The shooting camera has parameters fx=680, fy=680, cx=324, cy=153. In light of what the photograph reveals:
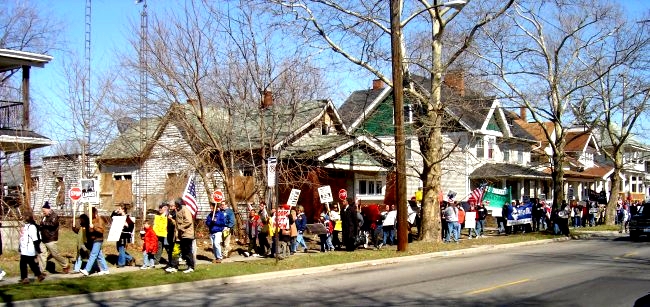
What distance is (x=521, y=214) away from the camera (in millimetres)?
33281


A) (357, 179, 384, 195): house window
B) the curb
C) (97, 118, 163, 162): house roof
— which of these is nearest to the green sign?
(357, 179, 384, 195): house window

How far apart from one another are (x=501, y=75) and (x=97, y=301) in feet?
76.5

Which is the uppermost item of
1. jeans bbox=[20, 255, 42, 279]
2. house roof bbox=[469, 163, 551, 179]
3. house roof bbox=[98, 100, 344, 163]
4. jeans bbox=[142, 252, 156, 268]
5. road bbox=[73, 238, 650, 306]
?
house roof bbox=[98, 100, 344, 163]

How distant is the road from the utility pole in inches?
68.4

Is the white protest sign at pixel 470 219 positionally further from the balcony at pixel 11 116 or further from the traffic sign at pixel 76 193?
the balcony at pixel 11 116

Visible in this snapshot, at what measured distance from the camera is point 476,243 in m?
26.0

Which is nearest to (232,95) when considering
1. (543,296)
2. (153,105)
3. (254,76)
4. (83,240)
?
(254,76)

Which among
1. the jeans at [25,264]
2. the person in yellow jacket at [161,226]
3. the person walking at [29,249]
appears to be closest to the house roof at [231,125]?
the person in yellow jacket at [161,226]

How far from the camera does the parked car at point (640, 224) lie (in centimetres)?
2906

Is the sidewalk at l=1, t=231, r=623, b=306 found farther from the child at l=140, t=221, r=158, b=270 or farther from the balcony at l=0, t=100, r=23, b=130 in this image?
the balcony at l=0, t=100, r=23, b=130

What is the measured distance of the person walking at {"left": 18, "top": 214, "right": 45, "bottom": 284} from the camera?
46.5ft

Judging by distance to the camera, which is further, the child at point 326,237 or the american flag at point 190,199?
the child at point 326,237

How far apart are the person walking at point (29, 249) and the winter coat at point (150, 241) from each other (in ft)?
9.90

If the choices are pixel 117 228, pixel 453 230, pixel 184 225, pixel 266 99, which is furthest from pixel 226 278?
pixel 453 230
